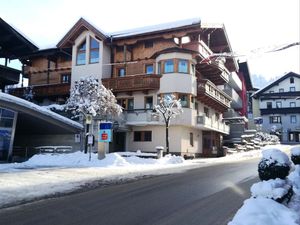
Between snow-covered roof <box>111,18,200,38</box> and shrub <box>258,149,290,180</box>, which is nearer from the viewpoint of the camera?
shrub <box>258,149,290,180</box>

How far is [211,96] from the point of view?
37281mm

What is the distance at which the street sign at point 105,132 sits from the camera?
866 inches

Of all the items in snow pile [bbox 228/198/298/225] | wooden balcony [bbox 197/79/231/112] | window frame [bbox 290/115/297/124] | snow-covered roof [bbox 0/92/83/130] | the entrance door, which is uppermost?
window frame [bbox 290/115/297/124]

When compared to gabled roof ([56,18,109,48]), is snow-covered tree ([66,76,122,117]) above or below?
below

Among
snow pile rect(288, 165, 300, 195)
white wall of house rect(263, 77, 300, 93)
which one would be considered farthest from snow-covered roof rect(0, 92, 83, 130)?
white wall of house rect(263, 77, 300, 93)

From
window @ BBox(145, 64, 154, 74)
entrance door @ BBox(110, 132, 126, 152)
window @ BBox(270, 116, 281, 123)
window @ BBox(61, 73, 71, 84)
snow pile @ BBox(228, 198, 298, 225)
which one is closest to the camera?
snow pile @ BBox(228, 198, 298, 225)

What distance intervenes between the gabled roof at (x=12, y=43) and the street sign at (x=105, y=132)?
18.6 meters

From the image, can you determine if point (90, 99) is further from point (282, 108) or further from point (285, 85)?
point (285, 85)

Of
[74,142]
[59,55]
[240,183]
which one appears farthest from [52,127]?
[240,183]

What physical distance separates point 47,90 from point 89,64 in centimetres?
562

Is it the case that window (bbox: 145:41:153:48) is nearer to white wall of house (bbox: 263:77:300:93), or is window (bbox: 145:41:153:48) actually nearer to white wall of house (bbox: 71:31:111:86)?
white wall of house (bbox: 71:31:111:86)

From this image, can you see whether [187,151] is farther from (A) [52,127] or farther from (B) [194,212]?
(B) [194,212]

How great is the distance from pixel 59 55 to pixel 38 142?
1328 cm

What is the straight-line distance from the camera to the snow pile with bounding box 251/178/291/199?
695 cm
